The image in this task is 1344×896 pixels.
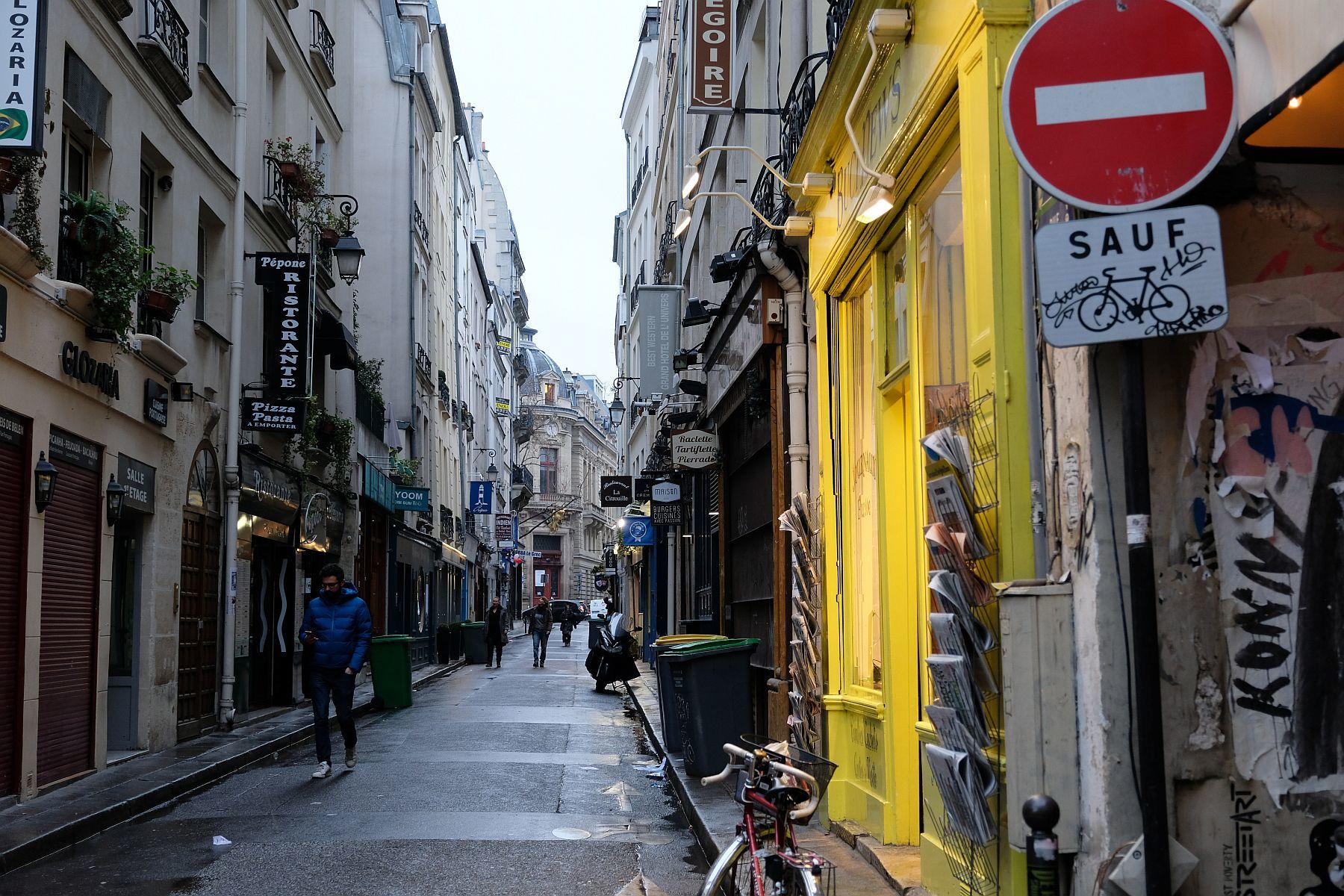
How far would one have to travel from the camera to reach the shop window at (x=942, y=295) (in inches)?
246

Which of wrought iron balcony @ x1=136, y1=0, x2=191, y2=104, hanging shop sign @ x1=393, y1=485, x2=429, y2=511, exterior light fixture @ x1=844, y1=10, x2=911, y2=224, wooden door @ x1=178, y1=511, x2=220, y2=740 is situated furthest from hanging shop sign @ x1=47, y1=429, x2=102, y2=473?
hanging shop sign @ x1=393, y1=485, x2=429, y2=511

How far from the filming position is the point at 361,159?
34.1 metres

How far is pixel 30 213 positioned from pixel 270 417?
7.00 metres

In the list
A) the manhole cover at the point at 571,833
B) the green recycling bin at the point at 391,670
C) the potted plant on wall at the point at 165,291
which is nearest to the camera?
the manhole cover at the point at 571,833

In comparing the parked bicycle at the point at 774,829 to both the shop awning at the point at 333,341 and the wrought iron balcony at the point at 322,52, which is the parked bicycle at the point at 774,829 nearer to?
the shop awning at the point at 333,341

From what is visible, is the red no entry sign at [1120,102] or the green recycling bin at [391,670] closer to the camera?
the red no entry sign at [1120,102]

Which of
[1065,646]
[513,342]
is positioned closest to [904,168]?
[1065,646]

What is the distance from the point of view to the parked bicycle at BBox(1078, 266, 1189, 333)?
11.9 feet

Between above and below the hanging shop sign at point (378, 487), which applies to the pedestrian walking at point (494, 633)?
below

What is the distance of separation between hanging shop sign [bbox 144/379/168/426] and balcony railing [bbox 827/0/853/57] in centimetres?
759

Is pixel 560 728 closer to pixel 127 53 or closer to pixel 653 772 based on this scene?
pixel 653 772

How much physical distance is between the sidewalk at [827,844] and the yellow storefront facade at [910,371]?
0.64ft

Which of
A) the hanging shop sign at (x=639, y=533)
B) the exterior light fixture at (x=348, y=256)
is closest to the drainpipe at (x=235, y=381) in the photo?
the exterior light fixture at (x=348, y=256)

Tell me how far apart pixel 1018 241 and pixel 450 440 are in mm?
41164
